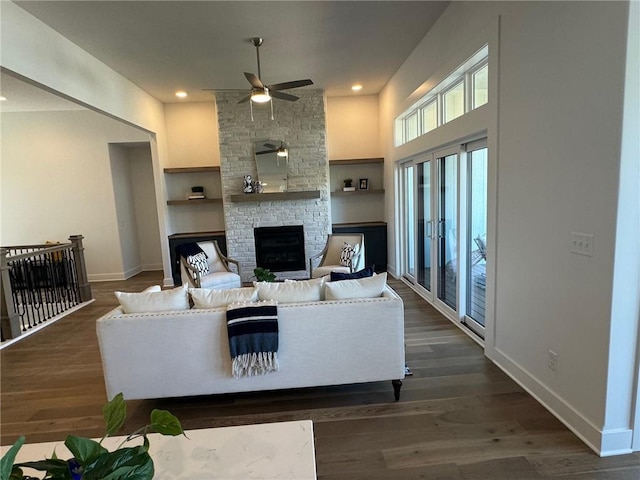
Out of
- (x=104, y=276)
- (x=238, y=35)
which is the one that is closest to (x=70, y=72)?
(x=238, y=35)

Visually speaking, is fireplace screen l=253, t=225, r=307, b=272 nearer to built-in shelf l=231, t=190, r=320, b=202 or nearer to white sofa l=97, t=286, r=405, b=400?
built-in shelf l=231, t=190, r=320, b=202

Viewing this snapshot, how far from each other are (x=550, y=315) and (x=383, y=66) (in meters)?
4.23

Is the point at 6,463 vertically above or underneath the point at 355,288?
above

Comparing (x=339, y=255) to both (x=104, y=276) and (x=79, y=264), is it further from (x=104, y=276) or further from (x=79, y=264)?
(x=104, y=276)

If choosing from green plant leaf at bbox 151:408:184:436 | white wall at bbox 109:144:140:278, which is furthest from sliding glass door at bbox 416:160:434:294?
white wall at bbox 109:144:140:278

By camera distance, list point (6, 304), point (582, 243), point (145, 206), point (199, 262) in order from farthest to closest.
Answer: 1. point (145, 206)
2. point (199, 262)
3. point (6, 304)
4. point (582, 243)

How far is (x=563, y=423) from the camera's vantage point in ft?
7.36

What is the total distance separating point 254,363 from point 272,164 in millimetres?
4512

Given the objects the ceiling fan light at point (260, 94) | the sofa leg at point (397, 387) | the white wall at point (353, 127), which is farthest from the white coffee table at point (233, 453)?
the white wall at point (353, 127)

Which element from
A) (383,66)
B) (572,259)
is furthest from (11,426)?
(383,66)

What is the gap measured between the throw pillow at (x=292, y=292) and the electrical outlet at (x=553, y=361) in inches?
63.2

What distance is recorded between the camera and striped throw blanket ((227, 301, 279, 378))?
2375mm

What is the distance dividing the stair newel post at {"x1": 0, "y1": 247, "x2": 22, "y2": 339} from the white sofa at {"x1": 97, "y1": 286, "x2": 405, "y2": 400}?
2601 millimetres

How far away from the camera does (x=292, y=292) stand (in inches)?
103
